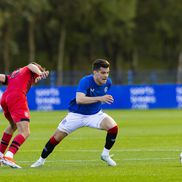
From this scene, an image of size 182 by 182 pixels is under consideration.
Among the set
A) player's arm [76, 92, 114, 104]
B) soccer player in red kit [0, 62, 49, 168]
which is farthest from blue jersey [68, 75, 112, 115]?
soccer player in red kit [0, 62, 49, 168]

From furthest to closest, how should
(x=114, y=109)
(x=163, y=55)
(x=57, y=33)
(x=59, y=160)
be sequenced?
(x=163, y=55) → (x=57, y=33) → (x=114, y=109) → (x=59, y=160)

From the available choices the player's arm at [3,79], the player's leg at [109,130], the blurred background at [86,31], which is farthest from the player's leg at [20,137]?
the blurred background at [86,31]

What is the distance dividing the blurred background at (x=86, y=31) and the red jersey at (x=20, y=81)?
51.2 m

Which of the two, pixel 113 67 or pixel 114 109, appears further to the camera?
pixel 113 67

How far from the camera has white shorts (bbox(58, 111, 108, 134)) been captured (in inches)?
587

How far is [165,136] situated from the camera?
74.7 feet

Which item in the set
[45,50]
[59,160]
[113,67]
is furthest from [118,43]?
[59,160]

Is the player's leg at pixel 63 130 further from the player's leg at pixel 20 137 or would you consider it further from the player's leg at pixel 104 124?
the player's leg at pixel 20 137

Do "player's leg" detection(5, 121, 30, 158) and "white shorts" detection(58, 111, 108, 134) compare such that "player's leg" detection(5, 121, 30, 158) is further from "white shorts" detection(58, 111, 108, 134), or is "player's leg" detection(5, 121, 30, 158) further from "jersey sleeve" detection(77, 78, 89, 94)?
"jersey sleeve" detection(77, 78, 89, 94)

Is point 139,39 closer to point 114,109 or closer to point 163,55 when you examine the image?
point 163,55

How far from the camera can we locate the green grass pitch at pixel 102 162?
1309 cm

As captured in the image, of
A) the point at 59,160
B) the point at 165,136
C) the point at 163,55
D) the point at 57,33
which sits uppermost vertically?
the point at 59,160

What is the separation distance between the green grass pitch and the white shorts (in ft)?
2.41

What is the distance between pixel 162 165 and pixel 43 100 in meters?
26.5
